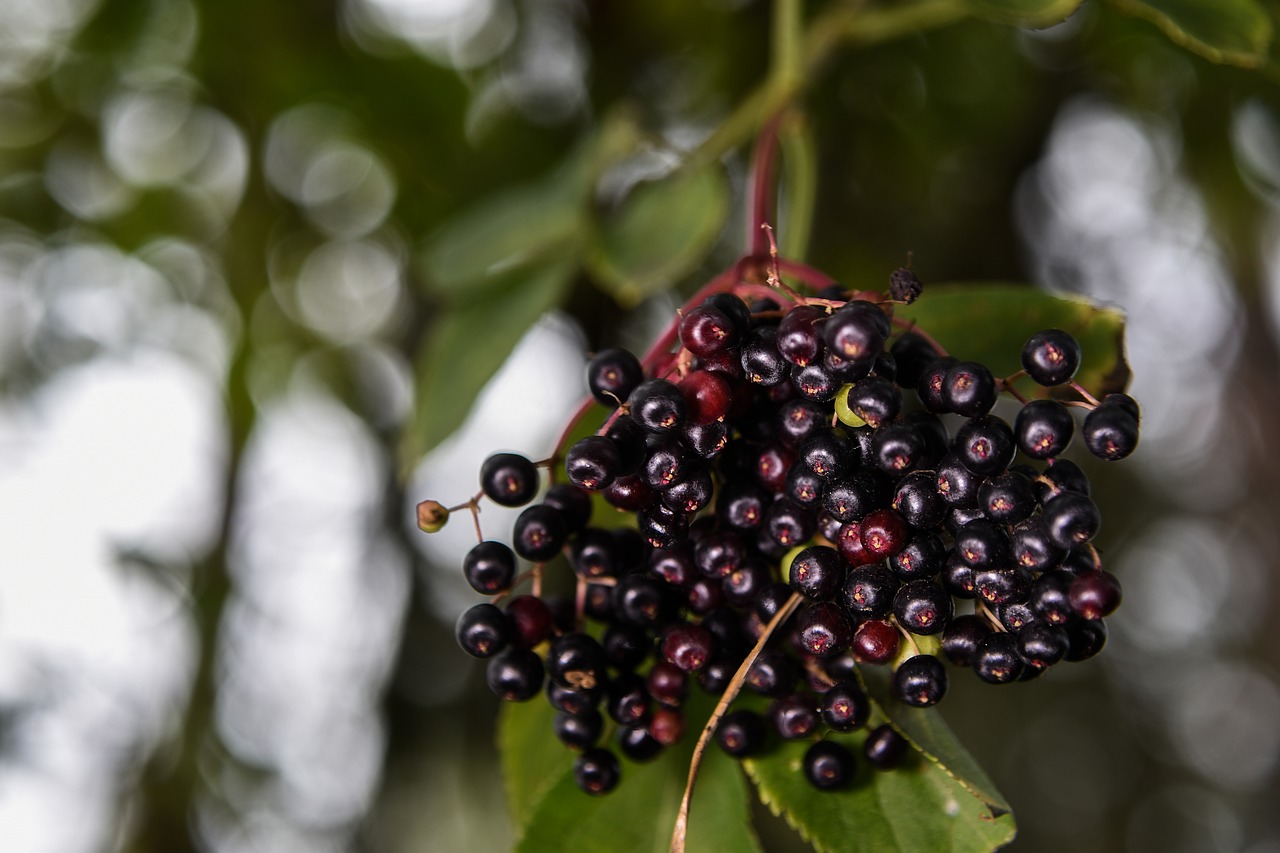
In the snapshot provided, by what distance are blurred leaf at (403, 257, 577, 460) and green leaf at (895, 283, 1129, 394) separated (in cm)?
41

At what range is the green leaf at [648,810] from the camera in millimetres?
800

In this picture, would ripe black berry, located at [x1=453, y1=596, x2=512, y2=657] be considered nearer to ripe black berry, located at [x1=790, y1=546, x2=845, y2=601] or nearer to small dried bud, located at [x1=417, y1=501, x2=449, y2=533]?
small dried bud, located at [x1=417, y1=501, x2=449, y2=533]

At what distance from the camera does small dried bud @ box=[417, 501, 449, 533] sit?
70 centimetres

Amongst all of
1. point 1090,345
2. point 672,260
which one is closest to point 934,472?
point 1090,345

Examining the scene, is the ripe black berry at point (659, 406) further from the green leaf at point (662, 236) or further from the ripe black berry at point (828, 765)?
the green leaf at point (662, 236)

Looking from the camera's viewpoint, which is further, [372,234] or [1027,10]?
[372,234]

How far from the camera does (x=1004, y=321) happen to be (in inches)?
34.3

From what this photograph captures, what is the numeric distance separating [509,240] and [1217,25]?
775mm

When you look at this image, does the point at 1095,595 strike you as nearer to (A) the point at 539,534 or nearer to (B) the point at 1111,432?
(B) the point at 1111,432

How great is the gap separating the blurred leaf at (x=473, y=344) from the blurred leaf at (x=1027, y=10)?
51 cm

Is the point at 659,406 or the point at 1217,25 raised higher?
the point at 1217,25

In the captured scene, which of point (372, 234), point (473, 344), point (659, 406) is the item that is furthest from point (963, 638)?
point (372, 234)

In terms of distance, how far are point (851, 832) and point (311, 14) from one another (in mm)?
1774

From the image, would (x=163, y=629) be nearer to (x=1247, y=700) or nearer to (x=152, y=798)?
(x=152, y=798)
